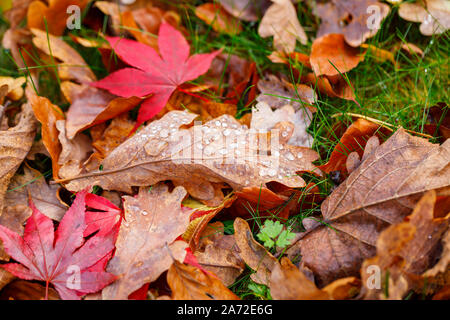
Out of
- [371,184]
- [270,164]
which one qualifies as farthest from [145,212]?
[371,184]

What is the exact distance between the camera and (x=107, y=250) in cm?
144

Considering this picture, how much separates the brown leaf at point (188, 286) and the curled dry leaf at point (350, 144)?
69 centimetres

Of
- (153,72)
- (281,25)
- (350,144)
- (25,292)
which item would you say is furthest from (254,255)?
(281,25)

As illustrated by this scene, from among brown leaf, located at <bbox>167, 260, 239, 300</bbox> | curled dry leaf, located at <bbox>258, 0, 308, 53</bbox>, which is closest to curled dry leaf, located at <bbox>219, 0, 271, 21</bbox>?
curled dry leaf, located at <bbox>258, 0, 308, 53</bbox>

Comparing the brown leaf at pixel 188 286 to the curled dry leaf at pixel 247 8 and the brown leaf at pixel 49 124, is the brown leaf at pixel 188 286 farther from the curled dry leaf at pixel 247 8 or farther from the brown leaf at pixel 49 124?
the curled dry leaf at pixel 247 8

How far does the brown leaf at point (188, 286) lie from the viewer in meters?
1.33

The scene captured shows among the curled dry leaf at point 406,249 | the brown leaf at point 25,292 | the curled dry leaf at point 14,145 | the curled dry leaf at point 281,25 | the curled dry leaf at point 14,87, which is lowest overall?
the brown leaf at point 25,292

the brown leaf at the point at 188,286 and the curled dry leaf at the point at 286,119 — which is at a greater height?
the curled dry leaf at the point at 286,119

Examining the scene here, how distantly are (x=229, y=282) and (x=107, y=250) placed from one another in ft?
1.61

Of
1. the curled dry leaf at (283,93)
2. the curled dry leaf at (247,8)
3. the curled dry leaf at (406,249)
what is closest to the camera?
the curled dry leaf at (406,249)

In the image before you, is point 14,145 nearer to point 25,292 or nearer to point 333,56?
point 25,292

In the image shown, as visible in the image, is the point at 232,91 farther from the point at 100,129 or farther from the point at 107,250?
the point at 107,250

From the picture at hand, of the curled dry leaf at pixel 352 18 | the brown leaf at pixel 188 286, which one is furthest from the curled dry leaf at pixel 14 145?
the curled dry leaf at pixel 352 18

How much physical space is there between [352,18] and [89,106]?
5.09ft
